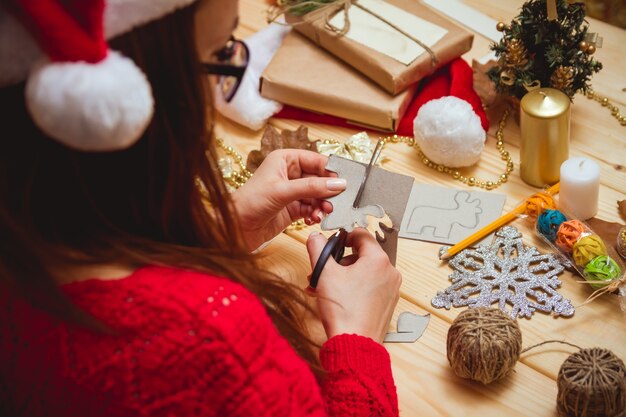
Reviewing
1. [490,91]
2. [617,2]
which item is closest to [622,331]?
[490,91]

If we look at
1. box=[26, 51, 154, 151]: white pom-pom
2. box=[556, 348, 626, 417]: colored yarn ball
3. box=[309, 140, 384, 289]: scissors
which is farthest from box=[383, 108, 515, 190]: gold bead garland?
box=[26, 51, 154, 151]: white pom-pom

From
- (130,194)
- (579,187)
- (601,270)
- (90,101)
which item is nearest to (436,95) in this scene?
(579,187)

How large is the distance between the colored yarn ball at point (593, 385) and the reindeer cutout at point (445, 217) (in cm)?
30

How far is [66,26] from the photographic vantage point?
1.61ft

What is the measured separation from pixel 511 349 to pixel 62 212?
52 cm

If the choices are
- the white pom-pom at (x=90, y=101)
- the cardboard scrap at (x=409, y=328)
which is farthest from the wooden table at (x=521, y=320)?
the white pom-pom at (x=90, y=101)

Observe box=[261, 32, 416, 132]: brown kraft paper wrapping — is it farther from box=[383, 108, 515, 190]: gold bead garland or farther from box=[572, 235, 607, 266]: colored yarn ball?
box=[572, 235, 607, 266]: colored yarn ball

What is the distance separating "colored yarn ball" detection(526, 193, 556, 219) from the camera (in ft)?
3.39

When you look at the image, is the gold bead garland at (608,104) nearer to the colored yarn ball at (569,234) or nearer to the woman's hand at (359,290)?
the colored yarn ball at (569,234)

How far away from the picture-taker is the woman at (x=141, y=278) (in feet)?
1.91

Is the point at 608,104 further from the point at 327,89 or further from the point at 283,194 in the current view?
the point at 283,194

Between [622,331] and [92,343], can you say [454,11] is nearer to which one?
[622,331]

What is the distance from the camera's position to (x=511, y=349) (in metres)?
0.84

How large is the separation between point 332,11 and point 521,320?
68 centimetres
